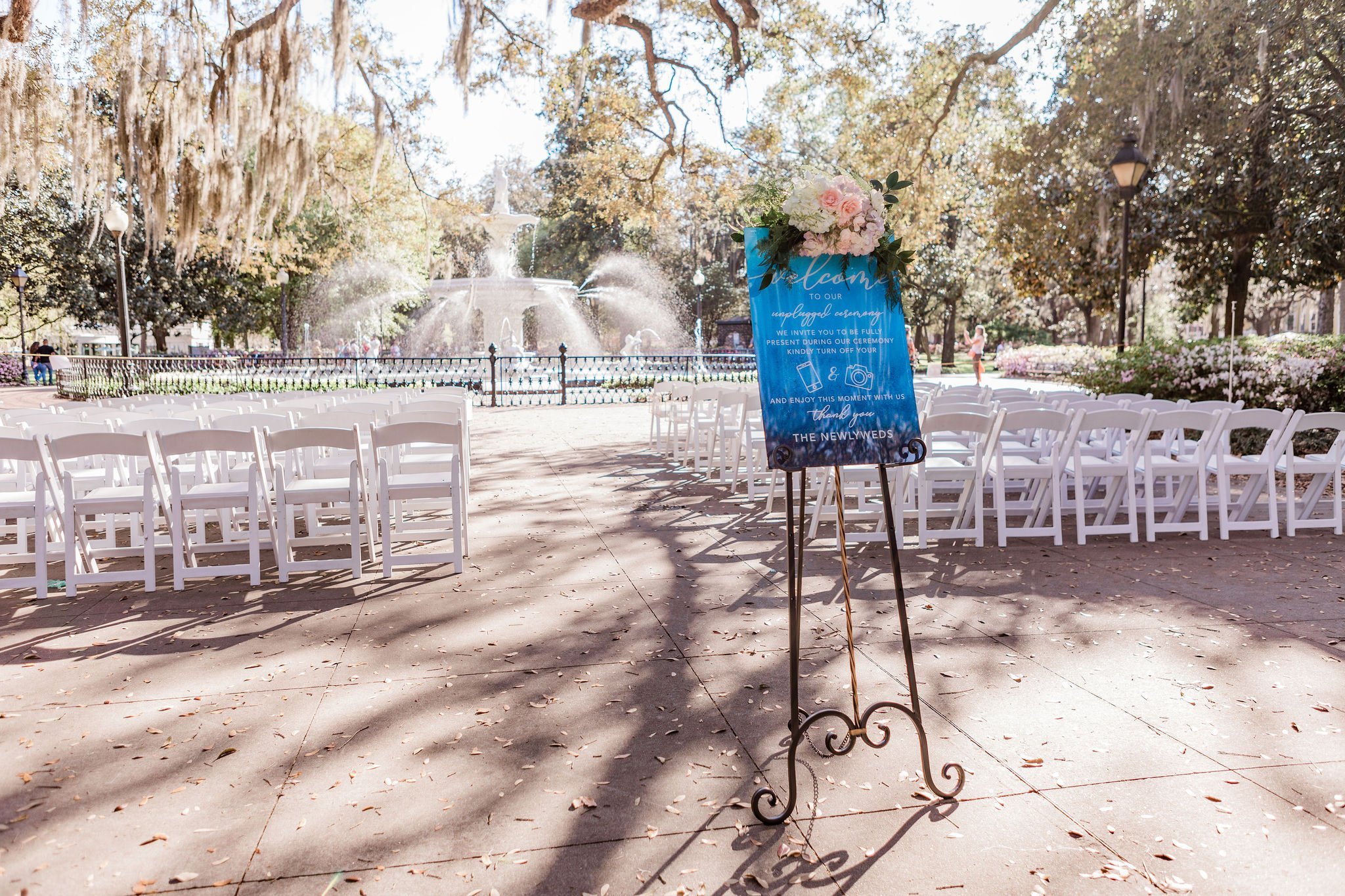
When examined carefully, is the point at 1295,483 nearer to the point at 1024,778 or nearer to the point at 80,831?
the point at 1024,778

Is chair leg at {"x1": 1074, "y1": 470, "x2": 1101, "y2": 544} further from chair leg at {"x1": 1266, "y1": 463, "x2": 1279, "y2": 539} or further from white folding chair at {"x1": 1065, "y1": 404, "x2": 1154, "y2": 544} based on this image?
chair leg at {"x1": 1266, "y1": 463, "x2": 1279, "y2": 539}

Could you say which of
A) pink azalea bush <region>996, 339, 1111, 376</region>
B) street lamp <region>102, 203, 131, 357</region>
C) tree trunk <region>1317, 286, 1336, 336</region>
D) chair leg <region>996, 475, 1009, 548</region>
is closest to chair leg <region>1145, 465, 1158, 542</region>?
chair leg <region>996, 475, 1009, 548</region>

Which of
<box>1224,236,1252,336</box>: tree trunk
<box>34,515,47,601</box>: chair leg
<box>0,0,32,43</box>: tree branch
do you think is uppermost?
<box>0,0,32,43</box>: tree branch

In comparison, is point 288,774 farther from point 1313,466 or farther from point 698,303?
point 698,303

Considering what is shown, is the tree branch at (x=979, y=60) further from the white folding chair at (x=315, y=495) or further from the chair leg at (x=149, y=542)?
the chair leg at (x=149, y=542)

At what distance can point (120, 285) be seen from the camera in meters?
18.5

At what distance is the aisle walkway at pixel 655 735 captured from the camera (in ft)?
8.80

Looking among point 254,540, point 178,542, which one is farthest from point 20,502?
point 254,540

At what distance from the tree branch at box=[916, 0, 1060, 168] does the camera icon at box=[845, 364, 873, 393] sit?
1153 cm

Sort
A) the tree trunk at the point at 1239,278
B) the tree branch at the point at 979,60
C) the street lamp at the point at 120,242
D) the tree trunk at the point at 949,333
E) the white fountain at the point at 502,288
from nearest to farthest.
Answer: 1. the tree branch at the point at 979,60
2. the street lamp at the point at 120,242
3. the tree trunk at the point at 1239,278
4. the white fountain at the point at 502,288
5. the tree trunk at the point at 949,333

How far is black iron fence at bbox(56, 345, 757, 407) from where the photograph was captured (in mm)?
19109

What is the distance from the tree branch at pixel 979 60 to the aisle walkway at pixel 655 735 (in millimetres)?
9506

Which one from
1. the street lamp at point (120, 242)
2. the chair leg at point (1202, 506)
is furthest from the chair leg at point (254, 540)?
the street lamp at point (120, 242)

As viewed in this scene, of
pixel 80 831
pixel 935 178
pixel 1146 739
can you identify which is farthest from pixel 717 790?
pixel 935 178
